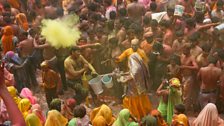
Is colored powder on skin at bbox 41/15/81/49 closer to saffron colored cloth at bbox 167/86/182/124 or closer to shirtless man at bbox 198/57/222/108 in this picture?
saffron colored cloth at bbox 167/86/182/124

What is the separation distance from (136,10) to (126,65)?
8.39ft

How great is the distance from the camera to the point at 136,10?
12.2 meters

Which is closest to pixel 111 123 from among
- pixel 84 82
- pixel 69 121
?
pixel 69 121

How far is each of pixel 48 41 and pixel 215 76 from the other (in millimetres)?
3734

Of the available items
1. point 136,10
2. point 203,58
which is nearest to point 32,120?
point 203,58

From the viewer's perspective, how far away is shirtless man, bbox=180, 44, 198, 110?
9.30 metres

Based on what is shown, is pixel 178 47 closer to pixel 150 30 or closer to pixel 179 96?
pixel 150 30

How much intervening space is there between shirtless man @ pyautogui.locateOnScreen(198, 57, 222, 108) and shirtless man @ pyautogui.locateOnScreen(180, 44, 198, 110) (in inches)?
11.8

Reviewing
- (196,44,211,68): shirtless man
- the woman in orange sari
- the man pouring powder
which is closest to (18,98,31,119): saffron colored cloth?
the man pouring powder

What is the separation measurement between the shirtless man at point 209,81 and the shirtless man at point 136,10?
354 cm

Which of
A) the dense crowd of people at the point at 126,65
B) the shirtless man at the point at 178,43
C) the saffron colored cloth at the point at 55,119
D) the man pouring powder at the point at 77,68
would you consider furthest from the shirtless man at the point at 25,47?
the saffron colored cloth at the point at 55,119

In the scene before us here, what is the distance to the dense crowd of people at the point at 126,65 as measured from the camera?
26.3ft

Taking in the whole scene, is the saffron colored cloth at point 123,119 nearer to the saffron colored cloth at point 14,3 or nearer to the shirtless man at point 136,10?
the shirtless man at point 136,10

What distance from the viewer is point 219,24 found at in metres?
10.7
